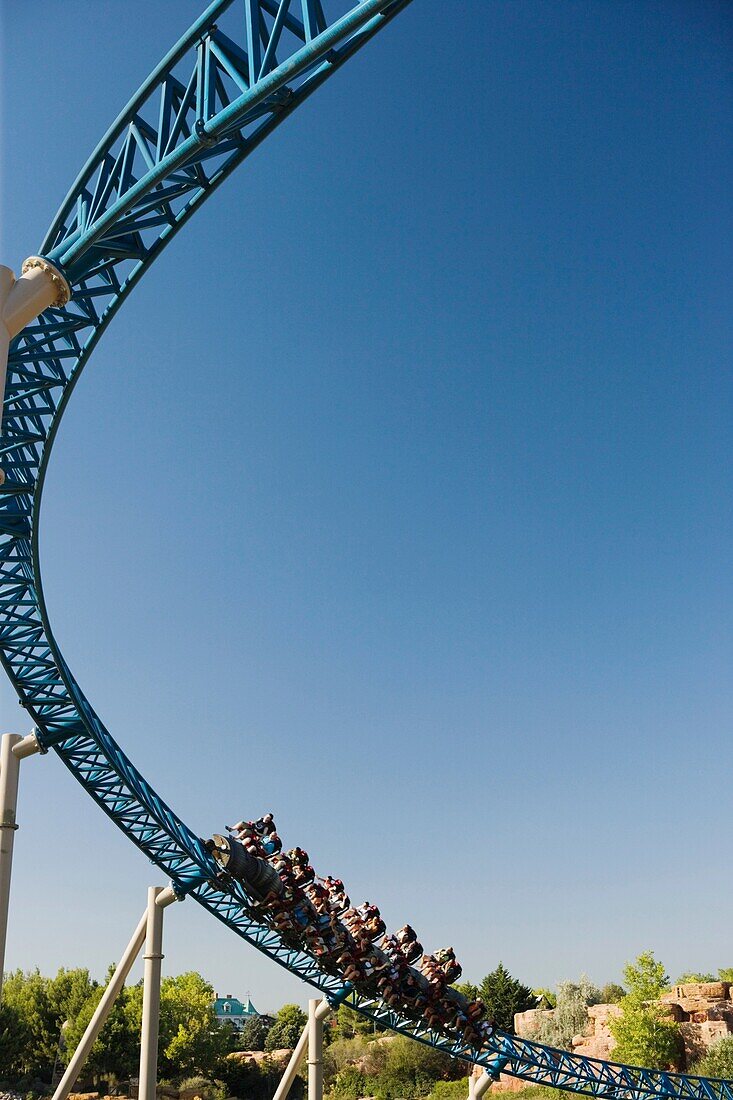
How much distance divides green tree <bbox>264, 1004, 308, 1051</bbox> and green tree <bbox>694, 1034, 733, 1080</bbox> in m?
16.4

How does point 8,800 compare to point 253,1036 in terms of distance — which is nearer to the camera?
point 8,800

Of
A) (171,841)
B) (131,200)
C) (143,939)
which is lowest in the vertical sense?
(143,939)

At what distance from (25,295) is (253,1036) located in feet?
128

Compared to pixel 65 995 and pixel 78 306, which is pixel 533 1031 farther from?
pixel 78 306

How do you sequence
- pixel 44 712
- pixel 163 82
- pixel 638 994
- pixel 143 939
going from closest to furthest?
pixel 163 82 → pixel 44 712 → pixel 143 939 → pixel 638 994

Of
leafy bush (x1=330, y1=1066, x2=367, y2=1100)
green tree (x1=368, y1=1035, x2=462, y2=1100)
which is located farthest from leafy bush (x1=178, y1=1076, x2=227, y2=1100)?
green tree (x1=368, y1=1035, x2=462, y2=1100)

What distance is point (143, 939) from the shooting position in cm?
1174

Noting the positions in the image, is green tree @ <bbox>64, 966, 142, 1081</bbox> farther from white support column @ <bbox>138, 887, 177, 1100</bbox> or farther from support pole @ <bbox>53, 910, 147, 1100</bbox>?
white support column @ <bbox>138, 887, 177, 1100</bbox>

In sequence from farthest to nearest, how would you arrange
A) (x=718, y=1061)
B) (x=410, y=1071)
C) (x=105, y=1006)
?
(x=410, y=1071), (x=718, y=1061), (x=105, y=1006)

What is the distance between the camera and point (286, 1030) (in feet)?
117

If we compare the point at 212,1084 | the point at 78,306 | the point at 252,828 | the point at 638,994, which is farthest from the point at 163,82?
the point at 212,1084

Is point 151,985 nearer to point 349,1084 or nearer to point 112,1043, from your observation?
point 112,1043

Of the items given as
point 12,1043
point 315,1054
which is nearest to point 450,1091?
point 12,1043

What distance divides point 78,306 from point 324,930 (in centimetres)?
879
